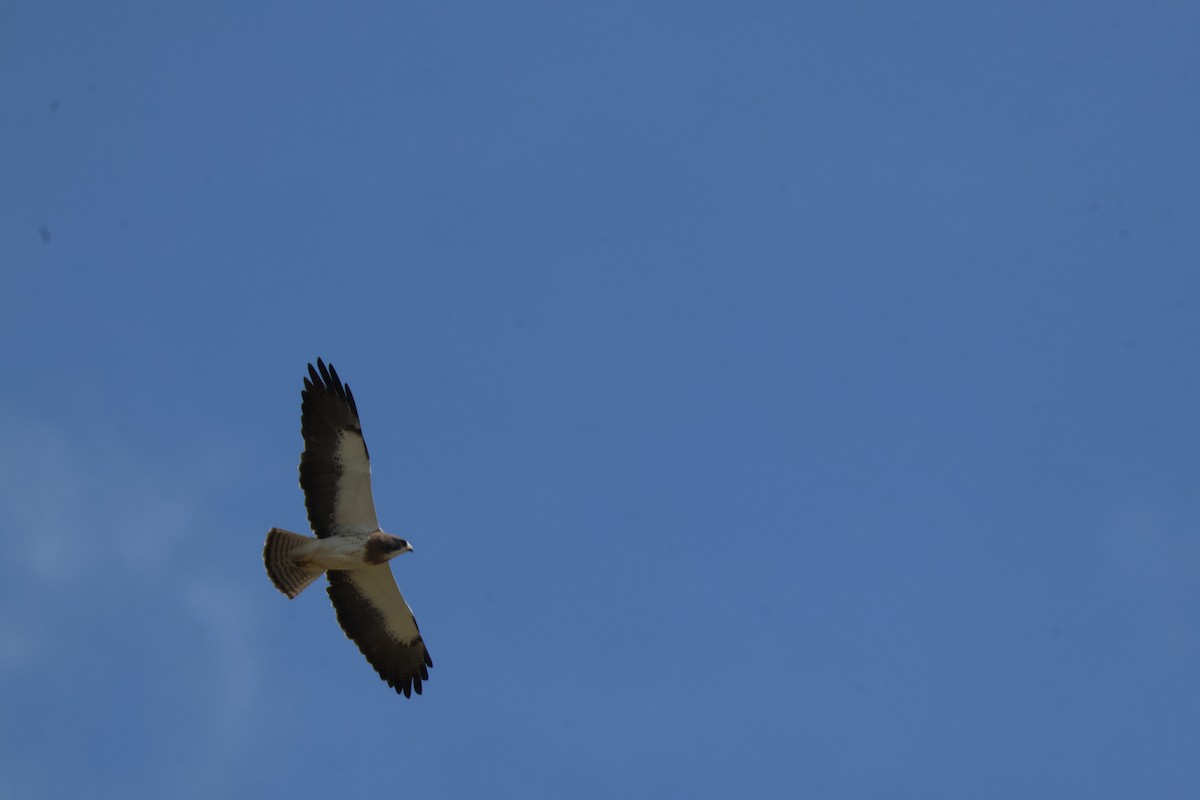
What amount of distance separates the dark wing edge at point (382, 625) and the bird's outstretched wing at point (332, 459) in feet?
3.27

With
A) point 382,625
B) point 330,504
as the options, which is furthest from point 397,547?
point 382,625

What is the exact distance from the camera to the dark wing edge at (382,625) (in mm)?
20734

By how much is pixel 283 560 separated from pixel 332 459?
1.42 meters

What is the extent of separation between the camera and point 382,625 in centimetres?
2109

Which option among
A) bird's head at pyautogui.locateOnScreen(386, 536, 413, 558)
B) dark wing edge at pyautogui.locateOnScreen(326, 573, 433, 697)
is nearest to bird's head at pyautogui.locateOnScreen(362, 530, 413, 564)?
bird's head at pyautogui.locateOnScreen(386, 536, 413, 558)

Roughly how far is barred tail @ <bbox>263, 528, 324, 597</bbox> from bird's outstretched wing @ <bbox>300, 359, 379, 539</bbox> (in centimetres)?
35

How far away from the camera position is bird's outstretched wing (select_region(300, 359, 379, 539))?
65.2ft

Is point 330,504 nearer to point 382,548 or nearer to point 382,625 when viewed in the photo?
point 382,548

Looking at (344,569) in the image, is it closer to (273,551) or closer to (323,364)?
(273,551)

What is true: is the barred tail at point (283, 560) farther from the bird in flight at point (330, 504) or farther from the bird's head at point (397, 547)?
the bird's head at point (397, 547)

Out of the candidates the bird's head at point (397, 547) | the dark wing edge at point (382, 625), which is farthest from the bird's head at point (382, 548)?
the dark wing edge at point (382, 625)

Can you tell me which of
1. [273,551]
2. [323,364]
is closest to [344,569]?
[273,551]

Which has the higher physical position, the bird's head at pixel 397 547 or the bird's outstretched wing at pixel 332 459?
the bird's outstretched wing at pixel 332 459

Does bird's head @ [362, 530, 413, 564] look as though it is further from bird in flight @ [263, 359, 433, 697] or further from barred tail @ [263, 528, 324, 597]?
barred tail @ [263, 528, 324, 597]
